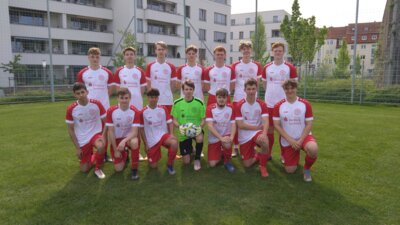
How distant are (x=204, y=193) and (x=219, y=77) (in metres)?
2.46

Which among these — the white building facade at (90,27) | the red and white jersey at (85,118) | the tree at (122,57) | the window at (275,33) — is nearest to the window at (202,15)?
the white building facade at (90,27)

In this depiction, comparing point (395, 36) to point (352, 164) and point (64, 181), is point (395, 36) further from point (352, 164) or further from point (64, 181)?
point (64, 181)

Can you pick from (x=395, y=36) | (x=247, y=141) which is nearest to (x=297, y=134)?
(x=247, y=141)

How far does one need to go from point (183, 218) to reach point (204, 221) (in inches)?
9.1

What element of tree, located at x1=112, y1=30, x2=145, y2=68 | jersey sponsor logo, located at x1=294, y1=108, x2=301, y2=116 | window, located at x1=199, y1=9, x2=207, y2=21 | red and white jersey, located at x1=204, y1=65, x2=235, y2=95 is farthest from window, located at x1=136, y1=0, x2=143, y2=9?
jersey sponsor logo, located at x1=294, y1=108, x2=301, y2=116

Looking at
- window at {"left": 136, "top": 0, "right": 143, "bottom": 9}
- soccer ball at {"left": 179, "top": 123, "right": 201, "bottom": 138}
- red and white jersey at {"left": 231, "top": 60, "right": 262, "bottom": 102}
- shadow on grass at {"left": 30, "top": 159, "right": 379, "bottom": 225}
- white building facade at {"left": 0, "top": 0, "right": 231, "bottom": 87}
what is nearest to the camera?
shadow on grass at {"left": 30, "top": 159, "right": 379, "bottom": 225}

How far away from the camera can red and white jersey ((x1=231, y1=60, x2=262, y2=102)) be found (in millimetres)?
5902

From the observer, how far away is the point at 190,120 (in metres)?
5.25

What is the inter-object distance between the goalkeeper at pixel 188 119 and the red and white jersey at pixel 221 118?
0.17 m

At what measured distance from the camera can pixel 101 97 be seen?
5664 millimetres

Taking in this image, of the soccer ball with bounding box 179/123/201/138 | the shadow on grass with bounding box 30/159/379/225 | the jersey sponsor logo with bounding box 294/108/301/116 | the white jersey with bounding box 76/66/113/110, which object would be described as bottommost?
the shadow on grass with bounding box 30/159/379/225

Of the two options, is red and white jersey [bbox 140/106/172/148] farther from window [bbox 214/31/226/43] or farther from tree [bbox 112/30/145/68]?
window [bbox 214/31/226/43]

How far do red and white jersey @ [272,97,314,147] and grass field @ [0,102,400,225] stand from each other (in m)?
0.66

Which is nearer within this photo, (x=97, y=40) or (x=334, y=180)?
(x=334, y=180)
